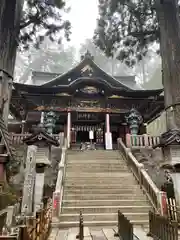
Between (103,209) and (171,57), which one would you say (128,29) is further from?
(103,209)

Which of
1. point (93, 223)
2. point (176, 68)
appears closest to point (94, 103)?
point (176, 68)

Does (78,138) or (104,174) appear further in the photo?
(78,138)

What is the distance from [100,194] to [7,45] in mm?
7484

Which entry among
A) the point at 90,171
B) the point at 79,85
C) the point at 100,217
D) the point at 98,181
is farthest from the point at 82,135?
the point at 100,217

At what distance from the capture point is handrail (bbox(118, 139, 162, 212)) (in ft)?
25.7

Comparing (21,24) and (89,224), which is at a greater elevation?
(21,24)

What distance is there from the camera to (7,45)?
8.27 m

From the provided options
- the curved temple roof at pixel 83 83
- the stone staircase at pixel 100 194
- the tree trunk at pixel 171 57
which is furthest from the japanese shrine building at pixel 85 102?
the tree trunk at pixel 171 57

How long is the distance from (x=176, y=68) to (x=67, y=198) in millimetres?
7145

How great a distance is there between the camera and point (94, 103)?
19.0 metres

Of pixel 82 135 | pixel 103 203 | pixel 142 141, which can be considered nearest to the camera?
pixel 103 203

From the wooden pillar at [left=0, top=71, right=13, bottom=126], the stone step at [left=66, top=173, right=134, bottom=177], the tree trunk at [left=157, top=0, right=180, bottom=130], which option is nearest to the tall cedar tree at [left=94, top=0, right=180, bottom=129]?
the tree trunk at [left=157, top=0, right=180, bottom=130]

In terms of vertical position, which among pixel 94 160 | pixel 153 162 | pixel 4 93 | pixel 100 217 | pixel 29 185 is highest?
pixel 4 93

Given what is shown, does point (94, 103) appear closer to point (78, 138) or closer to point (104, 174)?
point (78, 138)
